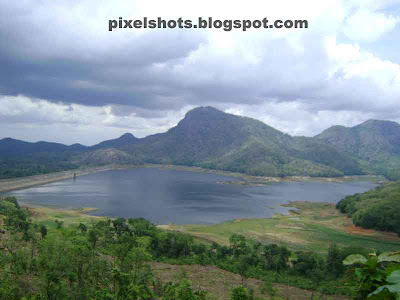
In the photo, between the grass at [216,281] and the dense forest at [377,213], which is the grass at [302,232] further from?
the grass at [216,281]

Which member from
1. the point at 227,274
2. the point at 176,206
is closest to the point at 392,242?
the point at 227,274

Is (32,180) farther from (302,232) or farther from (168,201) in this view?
(302,232)

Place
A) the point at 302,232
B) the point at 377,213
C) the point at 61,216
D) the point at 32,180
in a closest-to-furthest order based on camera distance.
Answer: the point at 302,232
the point at 377,213
the point at 61,216
the point at 32,180

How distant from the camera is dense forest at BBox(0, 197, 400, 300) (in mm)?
17234

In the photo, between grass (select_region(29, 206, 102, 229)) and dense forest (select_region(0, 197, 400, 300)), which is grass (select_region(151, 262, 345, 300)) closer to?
dense forest (select_region(0, 197, 400, 300))

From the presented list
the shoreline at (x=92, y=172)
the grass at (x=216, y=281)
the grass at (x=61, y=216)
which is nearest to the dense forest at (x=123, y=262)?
the grass at (x=216, y=281)

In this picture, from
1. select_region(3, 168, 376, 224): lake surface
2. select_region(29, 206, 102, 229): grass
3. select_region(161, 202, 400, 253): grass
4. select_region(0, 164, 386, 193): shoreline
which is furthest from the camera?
select_region(0, 164, 386, 193): shoreline

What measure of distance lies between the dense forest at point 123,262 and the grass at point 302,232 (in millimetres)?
12103

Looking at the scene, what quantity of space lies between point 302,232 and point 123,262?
4763cm

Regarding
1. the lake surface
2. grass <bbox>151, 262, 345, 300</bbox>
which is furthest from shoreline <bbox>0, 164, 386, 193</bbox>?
grass <bbox>151, 262, 345, 300</bbox>

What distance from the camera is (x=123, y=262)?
2095 centimetres

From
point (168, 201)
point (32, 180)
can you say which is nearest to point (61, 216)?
point (168, 201)

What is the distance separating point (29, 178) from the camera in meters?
132

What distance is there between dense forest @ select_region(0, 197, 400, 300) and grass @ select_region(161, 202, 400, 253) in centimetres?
1210
